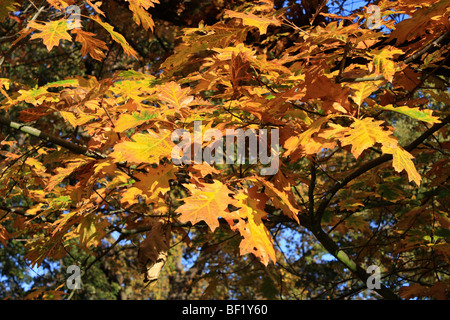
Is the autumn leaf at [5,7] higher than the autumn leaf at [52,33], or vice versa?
the autumn leaf at [5,7]

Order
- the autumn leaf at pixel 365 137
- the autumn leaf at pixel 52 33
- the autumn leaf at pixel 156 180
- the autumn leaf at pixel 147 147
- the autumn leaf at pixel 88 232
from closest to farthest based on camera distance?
the autumn leaf at pixel 365 137
the autumn leaf at pixel 147 147
the autumn leaf at pixel 156 180
the autumn leaf at pixel 52 33
the autumn leaf at pixel 88 232

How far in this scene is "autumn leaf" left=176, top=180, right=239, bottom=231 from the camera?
4.67 ft

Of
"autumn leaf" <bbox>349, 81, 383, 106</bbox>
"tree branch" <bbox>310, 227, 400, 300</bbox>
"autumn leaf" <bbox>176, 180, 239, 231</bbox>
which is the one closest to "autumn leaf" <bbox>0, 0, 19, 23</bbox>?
"autumn leaf" <bbox>176, 180, 239, 231</bbox>

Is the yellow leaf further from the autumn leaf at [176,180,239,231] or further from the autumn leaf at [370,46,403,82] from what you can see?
the autumn leaf at [176,180,239,231]

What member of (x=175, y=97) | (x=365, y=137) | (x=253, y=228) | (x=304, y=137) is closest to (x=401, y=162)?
(x=365, y=137)

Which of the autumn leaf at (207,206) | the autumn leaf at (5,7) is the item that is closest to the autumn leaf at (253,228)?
the autumn leaf at (207,206)

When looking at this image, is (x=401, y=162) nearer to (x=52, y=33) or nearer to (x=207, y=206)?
(x=207, y=206)

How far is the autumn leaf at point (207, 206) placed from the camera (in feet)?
4.67

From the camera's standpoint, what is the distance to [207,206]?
148 cm

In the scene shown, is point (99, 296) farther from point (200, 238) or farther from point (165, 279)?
point (200, 238)

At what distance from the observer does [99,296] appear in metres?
9.98

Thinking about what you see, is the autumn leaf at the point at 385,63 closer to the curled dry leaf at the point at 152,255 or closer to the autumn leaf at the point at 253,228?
the autumn leaf at the point at 253,228
